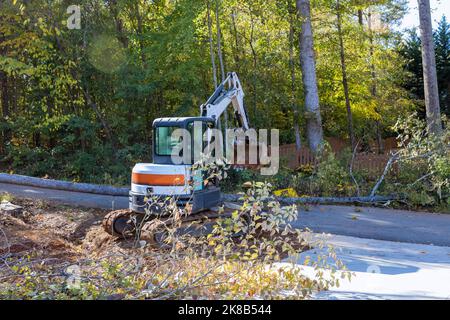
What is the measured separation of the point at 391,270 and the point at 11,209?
809 centimetres

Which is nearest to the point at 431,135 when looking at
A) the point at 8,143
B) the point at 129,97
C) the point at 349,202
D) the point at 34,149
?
the point at 349,202

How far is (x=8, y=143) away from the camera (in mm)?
18750

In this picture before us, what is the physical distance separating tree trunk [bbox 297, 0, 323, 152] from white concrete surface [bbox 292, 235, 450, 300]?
26.8ft

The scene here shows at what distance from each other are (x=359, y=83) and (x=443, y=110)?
976 centimetres

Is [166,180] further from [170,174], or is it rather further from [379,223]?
[379,223]

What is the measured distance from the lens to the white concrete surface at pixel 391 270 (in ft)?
17.4

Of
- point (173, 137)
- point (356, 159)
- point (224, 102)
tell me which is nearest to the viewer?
point (173, 137)

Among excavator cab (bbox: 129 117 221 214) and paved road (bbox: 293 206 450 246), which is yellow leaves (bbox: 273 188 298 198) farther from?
excavator cab (bbox: 129 117 221 214)

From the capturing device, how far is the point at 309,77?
16328mm

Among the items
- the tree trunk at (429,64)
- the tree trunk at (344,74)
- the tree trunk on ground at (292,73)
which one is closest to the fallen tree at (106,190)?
the tree trunk at (429,64)

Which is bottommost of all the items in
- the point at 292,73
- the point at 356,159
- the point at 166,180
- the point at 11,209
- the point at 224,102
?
the point at 11,209

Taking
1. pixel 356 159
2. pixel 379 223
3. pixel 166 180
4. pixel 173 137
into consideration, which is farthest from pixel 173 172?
pixel 356 159

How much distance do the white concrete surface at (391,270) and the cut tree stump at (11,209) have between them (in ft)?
21.6
